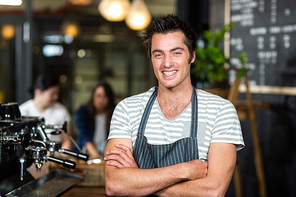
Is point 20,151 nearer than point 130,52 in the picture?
Yes

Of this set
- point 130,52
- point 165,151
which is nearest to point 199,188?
point 165,151

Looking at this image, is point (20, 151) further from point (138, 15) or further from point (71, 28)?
point (71, 28)

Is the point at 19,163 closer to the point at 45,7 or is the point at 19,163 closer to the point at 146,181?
the point at 146,181

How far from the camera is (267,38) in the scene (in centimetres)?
311

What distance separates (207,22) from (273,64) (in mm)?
1211

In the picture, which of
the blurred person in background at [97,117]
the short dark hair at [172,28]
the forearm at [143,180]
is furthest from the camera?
the blurred person in background at [97,117]

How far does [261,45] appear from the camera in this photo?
318cm

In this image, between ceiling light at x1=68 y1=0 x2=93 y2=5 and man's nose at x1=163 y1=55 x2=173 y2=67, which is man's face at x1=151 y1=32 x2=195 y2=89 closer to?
man's nose at x1=163 y1=55 x2=173 y2=67

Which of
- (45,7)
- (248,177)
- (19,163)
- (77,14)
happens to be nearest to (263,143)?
(248,177)

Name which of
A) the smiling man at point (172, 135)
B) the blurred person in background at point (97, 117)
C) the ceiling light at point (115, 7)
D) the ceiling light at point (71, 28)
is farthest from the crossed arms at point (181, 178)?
the ceiling light at point (71, 28)

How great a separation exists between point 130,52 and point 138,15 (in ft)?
2.26

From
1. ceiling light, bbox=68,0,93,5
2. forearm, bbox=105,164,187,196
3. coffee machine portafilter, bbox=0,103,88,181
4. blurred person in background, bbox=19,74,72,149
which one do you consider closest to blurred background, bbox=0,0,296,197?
ceiling light, bbox=68,0,93,5

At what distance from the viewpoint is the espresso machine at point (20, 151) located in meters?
1.38

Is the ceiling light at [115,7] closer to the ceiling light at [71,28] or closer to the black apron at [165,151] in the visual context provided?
the ceiling light at [71,28]
